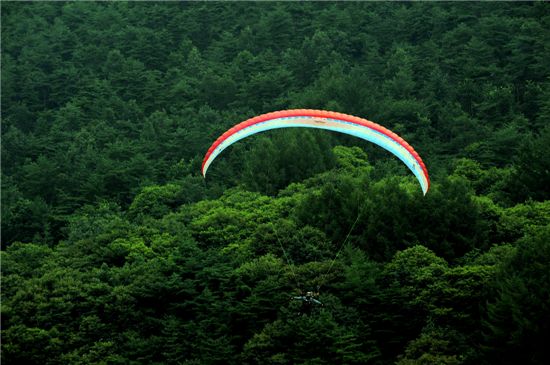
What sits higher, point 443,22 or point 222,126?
point 443,22

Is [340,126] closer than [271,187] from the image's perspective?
Yes

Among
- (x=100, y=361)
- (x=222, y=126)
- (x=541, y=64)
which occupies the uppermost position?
(x=541, y=64)

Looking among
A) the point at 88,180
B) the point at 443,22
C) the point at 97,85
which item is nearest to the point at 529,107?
the point at 443,22

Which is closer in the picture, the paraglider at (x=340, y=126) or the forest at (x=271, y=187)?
the paraglider at (x=340, y=126)

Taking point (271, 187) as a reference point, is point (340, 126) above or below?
below

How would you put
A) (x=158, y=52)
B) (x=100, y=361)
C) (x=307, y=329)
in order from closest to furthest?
(x=307, y=329) < (x=100, y=361) < (x=158, y=52)

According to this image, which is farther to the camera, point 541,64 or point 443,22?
point 443,22

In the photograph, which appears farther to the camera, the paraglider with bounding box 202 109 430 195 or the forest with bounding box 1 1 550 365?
the forest with bounding box 1 1 550 365

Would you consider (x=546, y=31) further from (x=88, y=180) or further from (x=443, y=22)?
(x=88, y=180)
